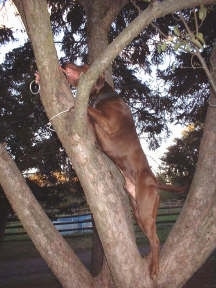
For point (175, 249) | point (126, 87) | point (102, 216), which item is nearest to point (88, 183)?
point (102, 216)

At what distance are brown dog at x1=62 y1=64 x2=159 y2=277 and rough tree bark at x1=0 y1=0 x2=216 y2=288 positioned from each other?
13 centimetres

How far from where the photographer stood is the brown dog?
4250 mm

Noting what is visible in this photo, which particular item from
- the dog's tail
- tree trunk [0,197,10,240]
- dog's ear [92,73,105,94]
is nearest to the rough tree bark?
the dog's tail

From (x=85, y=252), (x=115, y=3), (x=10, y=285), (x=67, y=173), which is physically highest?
(x=115, y=3)

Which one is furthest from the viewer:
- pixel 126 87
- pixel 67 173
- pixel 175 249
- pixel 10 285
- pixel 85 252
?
pixel 85 252

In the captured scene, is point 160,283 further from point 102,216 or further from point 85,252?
point 85,252

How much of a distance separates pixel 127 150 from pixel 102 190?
77cm

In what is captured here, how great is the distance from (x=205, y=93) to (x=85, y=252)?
26.9 ft

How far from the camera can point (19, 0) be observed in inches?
154

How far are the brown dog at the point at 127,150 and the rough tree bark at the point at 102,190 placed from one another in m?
0.13

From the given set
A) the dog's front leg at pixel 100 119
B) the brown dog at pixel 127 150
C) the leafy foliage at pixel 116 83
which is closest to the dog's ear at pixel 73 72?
the brown dog at pixel 127 150

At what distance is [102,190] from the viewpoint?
151 inches

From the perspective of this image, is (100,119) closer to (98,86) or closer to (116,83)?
(98,86)

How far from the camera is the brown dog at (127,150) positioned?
425 centimetres
